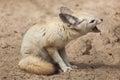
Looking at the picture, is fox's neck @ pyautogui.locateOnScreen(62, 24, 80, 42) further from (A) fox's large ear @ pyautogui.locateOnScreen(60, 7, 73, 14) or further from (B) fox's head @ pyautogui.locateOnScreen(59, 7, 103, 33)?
(A) fox's large ear @ pyautogui.locateOnScreen(60, 7, 73, 14)

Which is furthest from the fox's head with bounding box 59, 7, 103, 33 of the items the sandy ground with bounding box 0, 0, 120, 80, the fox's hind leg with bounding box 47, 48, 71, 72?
the sandy ground with bounding box 0, 0, 120, 80

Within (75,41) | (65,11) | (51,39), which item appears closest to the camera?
(51,39)

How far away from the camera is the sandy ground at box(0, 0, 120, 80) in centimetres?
531

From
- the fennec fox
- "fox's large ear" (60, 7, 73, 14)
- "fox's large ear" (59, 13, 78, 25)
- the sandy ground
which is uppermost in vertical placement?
"fox's large ear" (60, 7, 73, 14)

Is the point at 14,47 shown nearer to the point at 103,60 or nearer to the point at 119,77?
the point at 103,60

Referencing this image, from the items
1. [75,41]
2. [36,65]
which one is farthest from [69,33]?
[75,41]

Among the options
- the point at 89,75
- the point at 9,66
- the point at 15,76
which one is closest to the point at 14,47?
the point at 9,66

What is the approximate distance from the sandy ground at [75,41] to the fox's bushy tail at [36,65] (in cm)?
7

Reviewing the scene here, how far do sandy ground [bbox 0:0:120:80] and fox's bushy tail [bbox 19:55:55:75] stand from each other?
0.07m

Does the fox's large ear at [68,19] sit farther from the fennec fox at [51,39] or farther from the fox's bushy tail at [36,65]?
the fox's bushy tail at [36,65]

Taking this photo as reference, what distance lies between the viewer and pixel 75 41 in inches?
261

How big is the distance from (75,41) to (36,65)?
5.09 feet

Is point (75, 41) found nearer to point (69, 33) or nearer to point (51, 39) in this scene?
point (69, 33)

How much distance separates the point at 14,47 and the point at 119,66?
5.90ft
